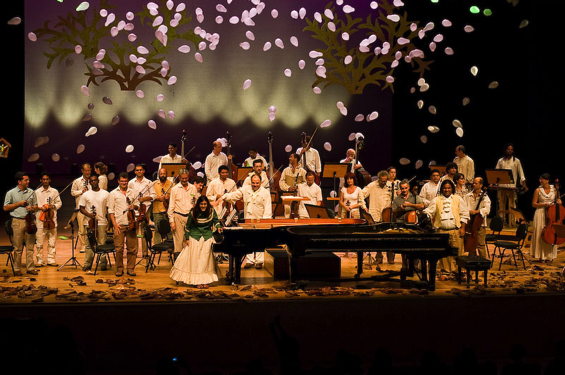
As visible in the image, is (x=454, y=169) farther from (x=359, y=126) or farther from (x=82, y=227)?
(x=82, y=227)

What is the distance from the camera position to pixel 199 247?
313 inches

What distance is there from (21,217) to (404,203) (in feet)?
18.3

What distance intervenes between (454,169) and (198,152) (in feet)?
21.8

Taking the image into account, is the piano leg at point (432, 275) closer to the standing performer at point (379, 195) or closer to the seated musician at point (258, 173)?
the standing performer at point (379, 195)

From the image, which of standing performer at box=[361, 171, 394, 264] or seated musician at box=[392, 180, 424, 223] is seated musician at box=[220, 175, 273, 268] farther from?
seated musician at box=[392, 180, 424, 223]

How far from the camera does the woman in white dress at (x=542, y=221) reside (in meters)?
9.77

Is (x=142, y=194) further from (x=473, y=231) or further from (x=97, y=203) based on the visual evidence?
(x=473, y=231)

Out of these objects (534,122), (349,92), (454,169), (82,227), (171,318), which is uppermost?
(349,92)

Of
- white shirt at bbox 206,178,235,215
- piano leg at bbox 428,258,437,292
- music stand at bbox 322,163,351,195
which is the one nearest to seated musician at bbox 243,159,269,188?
white shirt at bbox 206,178,235,215

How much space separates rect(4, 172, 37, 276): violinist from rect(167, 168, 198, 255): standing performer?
192 cm

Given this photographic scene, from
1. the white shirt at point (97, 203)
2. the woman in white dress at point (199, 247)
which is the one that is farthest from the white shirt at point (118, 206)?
the woman in white dress at point (199, 247)

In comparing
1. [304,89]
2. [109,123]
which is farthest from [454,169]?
[109,123]

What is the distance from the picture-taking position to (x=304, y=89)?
→ 48.3 feet

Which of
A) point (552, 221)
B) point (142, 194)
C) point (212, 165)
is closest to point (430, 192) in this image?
point (552, 221)
